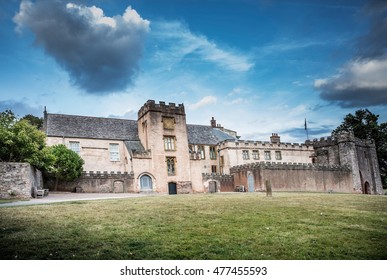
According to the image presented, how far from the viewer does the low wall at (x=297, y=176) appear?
31.0 meters

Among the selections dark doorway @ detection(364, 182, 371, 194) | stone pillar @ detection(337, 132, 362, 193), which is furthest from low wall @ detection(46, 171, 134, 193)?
dark doorway @ detection(364, 182, 371, 194)

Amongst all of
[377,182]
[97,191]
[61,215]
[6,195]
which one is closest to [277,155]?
[377,182]

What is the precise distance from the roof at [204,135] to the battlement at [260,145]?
69.7 inches

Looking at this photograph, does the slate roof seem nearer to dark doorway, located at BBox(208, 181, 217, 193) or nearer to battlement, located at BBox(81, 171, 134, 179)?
battlement, located at BBox(81, 171, 134, 179)

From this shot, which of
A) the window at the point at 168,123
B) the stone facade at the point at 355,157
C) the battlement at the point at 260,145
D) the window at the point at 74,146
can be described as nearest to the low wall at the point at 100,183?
the window at the point at 74,146

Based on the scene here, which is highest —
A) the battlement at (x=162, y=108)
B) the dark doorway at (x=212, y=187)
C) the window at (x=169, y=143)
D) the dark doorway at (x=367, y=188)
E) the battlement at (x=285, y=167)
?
the battlement at (x=162, y=108)

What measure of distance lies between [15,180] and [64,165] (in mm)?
6678

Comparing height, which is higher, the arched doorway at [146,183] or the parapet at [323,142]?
the parapet at [323,142]

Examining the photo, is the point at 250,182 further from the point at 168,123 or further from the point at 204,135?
the point at 204,135

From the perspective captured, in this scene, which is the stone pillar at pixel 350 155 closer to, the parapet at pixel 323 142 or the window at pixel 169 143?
the parapet at pixel 323 142

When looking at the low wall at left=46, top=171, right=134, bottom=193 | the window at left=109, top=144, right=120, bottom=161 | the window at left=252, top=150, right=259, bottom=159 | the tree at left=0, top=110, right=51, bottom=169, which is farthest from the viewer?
the window at left=252, top=150, right=259, bottom=159

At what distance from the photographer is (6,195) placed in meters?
16.9

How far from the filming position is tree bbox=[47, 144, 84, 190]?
23.8 meters
